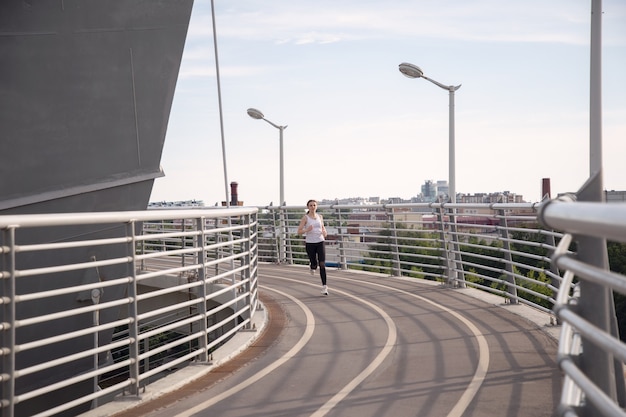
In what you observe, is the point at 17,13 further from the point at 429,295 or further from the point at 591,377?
the point at 591,377

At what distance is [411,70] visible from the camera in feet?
77.6

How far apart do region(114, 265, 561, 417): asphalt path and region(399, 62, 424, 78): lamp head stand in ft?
33.5

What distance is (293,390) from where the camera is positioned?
8.23m

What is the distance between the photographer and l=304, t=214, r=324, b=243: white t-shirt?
57.2 feet

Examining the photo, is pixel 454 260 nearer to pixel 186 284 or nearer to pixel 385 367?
pixel 385 367

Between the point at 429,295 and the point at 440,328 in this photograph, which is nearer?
the point at 440,328

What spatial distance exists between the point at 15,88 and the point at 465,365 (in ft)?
26.0

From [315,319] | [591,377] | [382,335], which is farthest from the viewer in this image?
[315,319]

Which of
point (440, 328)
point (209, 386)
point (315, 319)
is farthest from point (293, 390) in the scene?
point (315, 319)

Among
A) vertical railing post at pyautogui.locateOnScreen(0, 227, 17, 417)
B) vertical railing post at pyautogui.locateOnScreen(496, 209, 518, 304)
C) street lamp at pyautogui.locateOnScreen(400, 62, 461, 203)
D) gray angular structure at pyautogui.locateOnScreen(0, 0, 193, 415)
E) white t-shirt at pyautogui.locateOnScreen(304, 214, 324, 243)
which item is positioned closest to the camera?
vertical railing post at pyautogui.locateOnScreen(0, 227, 17, 417)

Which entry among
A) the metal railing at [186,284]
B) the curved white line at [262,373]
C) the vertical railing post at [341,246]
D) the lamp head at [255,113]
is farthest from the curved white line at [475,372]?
the lamp head at [255,113]

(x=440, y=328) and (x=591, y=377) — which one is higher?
(x=591, y=377)

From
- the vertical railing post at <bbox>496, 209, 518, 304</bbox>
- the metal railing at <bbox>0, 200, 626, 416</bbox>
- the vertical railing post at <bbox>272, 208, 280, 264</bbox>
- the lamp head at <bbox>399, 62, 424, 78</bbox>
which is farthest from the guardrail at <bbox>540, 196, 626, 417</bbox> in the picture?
the vertical railing post at <bbox>272, 208, 280, 264</bbox>

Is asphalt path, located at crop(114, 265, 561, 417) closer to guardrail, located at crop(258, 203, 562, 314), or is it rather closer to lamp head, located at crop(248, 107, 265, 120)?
guardrail, located at crop(258, 203, 562, 314)
